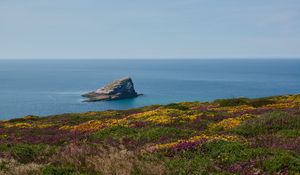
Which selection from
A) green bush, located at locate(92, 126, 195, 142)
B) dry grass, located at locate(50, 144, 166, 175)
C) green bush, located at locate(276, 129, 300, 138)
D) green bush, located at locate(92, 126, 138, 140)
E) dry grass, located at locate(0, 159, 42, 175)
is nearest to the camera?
dry grass, located at locate(50, 144, 166, 175)

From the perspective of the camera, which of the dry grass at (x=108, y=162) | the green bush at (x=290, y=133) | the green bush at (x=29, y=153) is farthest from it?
the green bush at (x=290, y=133)

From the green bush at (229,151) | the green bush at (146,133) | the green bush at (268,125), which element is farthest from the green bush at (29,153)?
the green bush at (268,125)

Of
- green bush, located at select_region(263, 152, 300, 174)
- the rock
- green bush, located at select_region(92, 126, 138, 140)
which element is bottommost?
the rock

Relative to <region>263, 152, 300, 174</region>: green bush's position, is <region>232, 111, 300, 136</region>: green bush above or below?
below

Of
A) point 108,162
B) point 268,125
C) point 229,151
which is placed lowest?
point 268,125

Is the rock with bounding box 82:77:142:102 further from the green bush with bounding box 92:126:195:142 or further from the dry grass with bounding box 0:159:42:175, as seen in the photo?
the dry grass with bounding box 0:159:42:175

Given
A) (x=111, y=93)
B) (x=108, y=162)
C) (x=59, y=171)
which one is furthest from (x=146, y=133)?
(x=111, y=93)

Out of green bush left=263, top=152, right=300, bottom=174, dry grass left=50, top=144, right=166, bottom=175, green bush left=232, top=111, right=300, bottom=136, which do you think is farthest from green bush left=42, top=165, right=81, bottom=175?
green bush left=232, top=111, right=300, bottom=136

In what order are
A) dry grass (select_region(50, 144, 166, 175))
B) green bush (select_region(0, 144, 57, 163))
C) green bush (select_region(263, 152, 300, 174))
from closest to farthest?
green bush (select_region(263, 152, 300, 174))
dry grass (select_region(50, 144, 166, 175))
green bush (select_region(0, 144, 57, 163))

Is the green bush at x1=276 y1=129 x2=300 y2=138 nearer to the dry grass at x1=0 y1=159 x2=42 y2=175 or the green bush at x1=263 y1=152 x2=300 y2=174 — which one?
the green bush at x1=263 y1=152 x2=300 y2=174

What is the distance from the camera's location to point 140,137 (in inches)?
794

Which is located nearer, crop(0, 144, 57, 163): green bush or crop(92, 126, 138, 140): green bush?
crop(0, 144, 57, 163): green bush

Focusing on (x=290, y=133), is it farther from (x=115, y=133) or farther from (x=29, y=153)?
(x=29, y=153)

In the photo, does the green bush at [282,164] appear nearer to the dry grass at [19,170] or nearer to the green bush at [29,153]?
the dry grass at [19,170]
